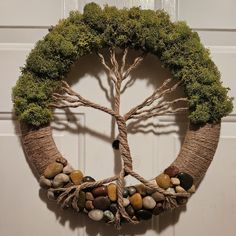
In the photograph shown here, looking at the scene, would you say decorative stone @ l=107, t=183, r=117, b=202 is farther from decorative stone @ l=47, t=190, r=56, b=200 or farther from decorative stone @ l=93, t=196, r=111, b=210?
decorative stone @ l=47, t=190, r=56, b=200

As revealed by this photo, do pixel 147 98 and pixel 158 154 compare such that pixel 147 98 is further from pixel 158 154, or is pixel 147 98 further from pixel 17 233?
pixel 17 233

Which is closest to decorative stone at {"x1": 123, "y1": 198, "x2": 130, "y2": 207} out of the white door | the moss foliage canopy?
the white door

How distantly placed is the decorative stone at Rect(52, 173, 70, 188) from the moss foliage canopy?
0.12 meters

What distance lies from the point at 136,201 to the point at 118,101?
22cm

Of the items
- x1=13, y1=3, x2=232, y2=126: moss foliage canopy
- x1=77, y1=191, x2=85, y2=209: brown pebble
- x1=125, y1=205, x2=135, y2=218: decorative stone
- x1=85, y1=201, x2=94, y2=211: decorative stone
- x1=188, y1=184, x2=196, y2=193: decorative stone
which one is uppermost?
x1=13, y1=3, x2=232, y2=126: moss foliage canopy

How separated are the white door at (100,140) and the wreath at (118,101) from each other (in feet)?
0.20

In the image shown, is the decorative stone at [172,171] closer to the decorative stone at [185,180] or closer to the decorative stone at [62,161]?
the decorative stone at [185,180]

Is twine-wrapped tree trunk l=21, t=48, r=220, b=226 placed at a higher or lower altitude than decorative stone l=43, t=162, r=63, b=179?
higher

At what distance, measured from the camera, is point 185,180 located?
0.79m

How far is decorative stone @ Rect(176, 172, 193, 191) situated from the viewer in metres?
0.79

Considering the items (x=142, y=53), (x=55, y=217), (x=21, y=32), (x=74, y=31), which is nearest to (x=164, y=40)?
(x=142, y=53)

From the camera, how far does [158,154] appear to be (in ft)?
2.87

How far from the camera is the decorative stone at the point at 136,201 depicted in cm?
78

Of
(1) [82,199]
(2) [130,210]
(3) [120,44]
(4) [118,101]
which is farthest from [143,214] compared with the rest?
(3) [120,44]
